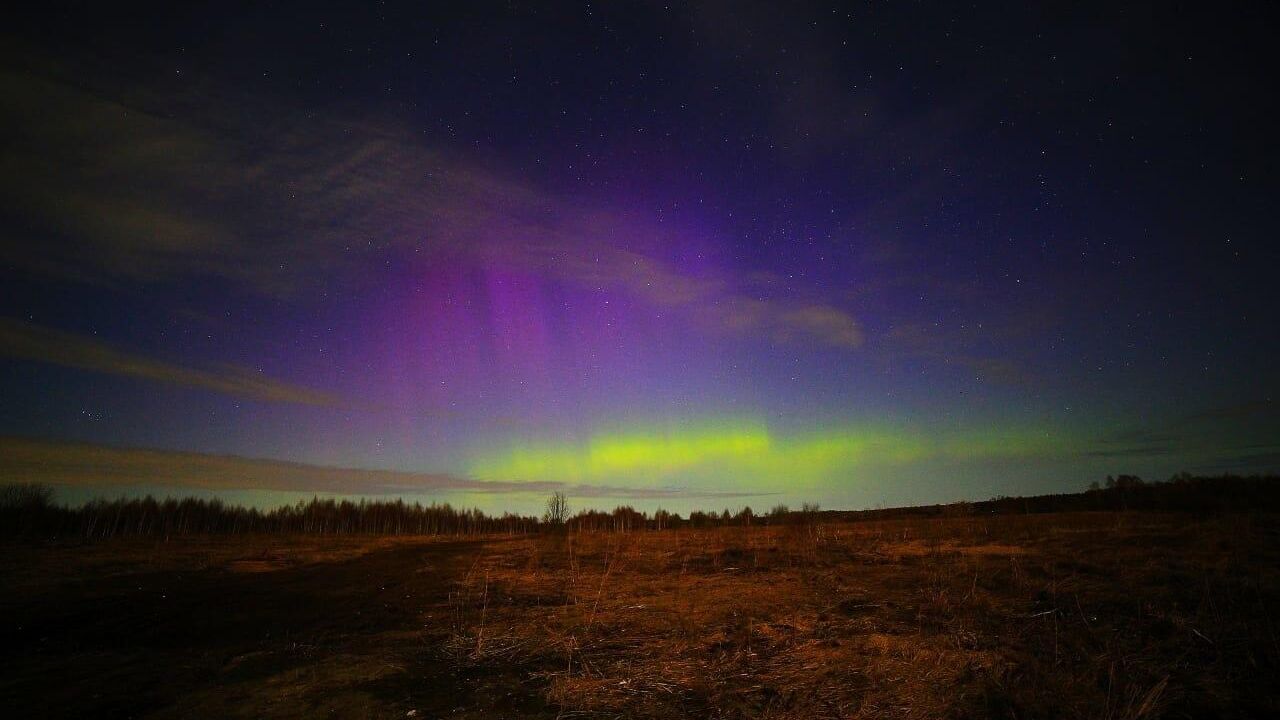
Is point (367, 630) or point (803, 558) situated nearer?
point (367, 630)

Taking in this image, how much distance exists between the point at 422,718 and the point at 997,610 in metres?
8.69

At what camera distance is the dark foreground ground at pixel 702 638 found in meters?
6.53

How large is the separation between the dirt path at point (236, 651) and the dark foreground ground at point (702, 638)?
6cm

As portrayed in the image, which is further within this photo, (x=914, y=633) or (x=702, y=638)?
(x=702, y=638)

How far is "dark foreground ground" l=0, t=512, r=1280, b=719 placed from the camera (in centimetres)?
653

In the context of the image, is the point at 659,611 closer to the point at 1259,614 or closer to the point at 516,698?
the point at 516,698

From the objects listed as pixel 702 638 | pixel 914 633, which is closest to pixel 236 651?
pixel 702 638

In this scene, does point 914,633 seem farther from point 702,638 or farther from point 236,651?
point 236,651

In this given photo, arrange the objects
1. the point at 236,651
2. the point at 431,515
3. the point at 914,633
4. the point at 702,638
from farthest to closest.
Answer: the point at 431,515 → the point at 236,651 → the point at 702,638 → the point at 914,633

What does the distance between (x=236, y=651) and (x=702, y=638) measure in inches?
280

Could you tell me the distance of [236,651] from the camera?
9.52 meters

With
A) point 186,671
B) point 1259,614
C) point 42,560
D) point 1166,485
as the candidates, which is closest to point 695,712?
point 186,671

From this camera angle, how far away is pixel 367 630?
429 inches

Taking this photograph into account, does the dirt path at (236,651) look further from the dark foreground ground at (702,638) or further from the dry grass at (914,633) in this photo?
the dry grass at (914,633)
